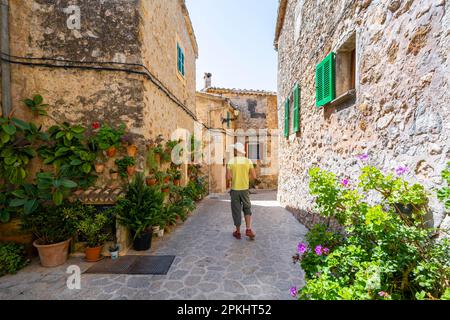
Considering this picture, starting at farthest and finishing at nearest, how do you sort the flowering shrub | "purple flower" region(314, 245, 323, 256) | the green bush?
the green bush
"purple flower" region(314, 245, 323, 256)
the flowering shrub

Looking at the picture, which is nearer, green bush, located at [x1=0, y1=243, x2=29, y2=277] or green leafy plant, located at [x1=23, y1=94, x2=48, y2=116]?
green bush, located at [x1=0, y1=243, x2=29, y2=277]

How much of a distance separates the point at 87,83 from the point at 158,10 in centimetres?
264

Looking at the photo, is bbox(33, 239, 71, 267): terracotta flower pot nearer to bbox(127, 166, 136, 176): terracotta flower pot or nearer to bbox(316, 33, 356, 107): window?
bbox(127, 166, 136, 176): terracotta flower pot

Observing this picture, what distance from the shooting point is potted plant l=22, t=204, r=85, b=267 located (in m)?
3.47

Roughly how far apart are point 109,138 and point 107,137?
0.15ft

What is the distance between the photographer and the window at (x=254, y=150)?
14402 mm

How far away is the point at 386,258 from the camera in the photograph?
5.47ft

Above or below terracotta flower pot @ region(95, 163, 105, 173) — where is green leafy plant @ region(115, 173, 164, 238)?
below

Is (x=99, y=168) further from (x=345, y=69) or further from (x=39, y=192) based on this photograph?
(x=345, y=69)

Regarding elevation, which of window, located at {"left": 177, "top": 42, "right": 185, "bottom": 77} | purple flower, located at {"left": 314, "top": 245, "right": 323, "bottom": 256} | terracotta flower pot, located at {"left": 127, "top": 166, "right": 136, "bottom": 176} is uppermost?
window, located at {"left": 177, "top": 42, "right": 185, "bottom": 77}

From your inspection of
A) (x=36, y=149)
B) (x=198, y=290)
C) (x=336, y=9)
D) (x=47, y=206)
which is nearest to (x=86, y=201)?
(x=47, y=206)

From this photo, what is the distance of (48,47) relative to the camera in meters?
3.90

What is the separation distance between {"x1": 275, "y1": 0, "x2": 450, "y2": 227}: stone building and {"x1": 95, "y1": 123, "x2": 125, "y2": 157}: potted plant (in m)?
3.86

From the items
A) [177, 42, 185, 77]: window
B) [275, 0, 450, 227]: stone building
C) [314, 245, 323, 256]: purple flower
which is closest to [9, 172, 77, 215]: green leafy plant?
[314, 245, 323, 256]: purple flower
